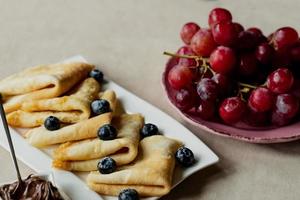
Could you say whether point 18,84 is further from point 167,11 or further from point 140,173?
point 167,11

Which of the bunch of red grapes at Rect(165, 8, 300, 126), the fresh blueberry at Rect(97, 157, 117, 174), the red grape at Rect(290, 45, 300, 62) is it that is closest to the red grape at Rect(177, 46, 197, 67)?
the bunch of red grapes at Rect(165, 8, 300, 126)

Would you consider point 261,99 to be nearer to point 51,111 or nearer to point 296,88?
point 296,88

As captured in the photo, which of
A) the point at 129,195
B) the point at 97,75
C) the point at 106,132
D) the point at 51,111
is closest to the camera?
the point at 129,195

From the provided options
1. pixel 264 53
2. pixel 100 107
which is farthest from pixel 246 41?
pixel 100 107

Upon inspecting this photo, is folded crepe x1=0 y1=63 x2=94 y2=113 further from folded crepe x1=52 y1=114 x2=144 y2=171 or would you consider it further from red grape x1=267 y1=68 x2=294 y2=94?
red grape x1=267 y1=68 x2=294 y2=94

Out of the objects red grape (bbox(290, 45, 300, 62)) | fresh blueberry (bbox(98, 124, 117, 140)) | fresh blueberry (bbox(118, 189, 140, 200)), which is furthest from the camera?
red grape (bbox(290, 45, 300, 62))

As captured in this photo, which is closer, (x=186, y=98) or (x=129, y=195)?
(x=129, y=195)

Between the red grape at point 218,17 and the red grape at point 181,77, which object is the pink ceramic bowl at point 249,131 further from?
the red grape at point 218,17
